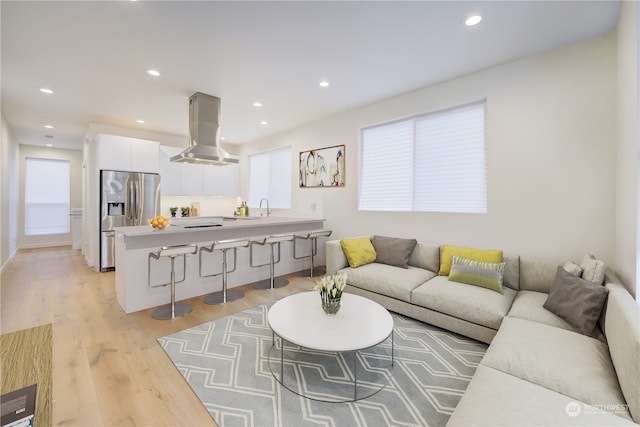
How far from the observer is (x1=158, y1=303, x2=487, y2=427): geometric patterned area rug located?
1.61 m

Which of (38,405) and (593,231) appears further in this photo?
(593,231)

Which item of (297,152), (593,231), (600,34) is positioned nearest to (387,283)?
(593,231)

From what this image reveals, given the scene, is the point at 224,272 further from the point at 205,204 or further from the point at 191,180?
the point at 205,204

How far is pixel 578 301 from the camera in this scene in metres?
1.90

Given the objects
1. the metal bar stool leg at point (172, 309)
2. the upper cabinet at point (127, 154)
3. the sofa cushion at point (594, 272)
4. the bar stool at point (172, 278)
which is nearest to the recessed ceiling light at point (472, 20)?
the sofa cushion at point (594, 272)

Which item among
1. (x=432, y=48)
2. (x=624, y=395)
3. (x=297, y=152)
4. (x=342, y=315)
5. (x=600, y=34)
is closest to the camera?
(x=624, y=395)

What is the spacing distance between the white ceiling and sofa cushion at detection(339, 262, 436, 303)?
7.77ft

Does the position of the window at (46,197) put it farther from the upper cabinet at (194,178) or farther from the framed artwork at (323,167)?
the framed artwork at (323,167)

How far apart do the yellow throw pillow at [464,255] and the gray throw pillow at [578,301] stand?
703 millimetres

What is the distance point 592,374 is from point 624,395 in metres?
0.16

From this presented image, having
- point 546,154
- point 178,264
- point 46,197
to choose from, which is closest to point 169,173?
point 178,264

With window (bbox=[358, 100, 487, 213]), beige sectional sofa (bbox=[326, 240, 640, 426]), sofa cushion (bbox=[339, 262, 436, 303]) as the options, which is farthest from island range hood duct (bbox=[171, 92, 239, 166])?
beige sectional sofa (bbox=[326, 240, 640, 426])

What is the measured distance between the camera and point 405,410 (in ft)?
5.38

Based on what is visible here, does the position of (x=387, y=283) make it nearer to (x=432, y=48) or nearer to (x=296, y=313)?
(x=296, y=313)
